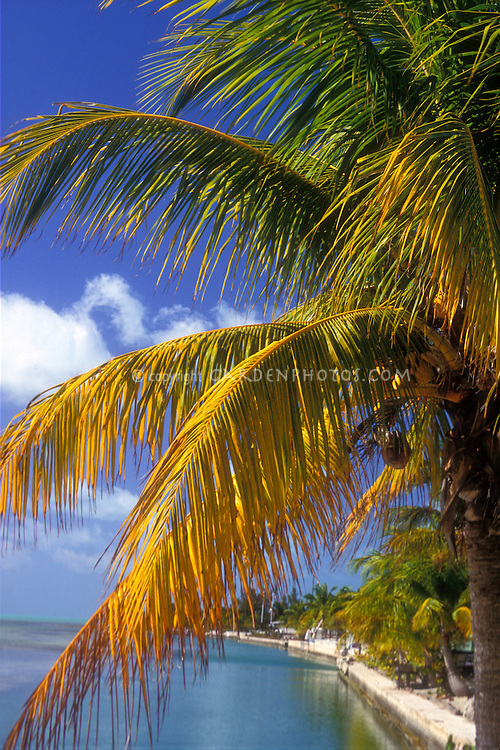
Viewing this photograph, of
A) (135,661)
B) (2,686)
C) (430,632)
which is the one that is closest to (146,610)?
(135,661)

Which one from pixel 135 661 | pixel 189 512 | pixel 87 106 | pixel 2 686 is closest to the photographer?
pixel 135 661

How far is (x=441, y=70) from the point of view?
3.14 m

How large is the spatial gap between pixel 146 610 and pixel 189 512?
36cm

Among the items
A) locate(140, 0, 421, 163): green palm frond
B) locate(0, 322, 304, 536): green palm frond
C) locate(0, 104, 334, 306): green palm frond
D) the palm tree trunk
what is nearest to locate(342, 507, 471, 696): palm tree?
the palm tree trunk

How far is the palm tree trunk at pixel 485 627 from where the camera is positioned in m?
3.64

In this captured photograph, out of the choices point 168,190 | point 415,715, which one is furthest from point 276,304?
point 415,715

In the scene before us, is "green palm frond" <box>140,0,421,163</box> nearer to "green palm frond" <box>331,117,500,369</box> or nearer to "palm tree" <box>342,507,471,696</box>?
"green palm frond" <box>331,117,500,369</box>

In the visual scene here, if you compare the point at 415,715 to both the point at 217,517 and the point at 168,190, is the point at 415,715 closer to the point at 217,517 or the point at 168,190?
the point at 168,190

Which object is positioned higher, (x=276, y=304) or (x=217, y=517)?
(x=276, y=304)

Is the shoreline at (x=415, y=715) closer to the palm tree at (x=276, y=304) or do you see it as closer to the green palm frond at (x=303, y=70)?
the palm tree at (x=276, y=304)

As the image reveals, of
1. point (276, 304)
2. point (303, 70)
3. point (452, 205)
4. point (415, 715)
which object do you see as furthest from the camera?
point (415, 715)

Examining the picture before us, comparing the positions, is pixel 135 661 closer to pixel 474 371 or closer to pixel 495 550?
pixel 474 371

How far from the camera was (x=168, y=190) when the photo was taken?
383cm

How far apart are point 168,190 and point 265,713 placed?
153 ft
